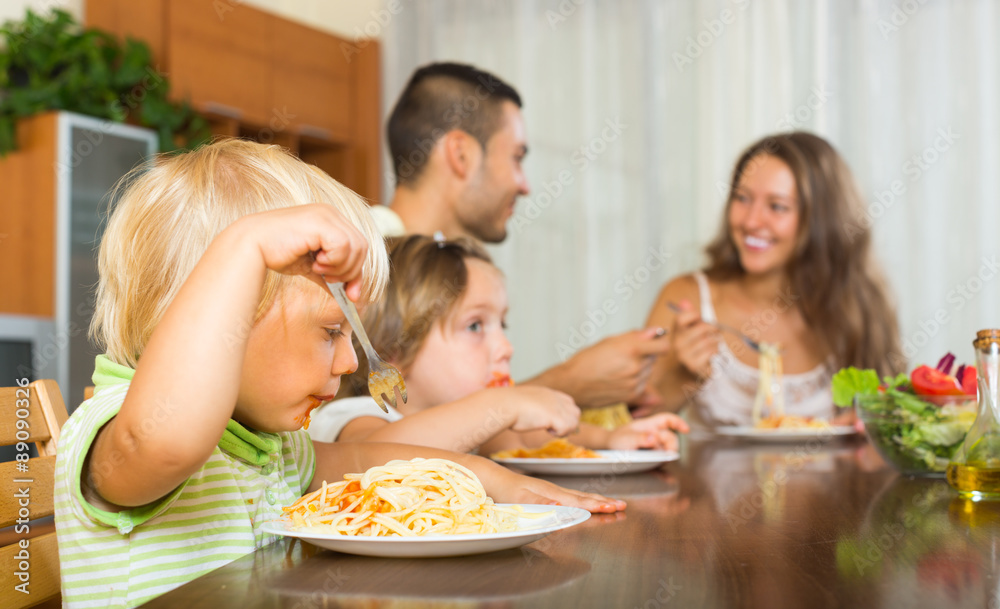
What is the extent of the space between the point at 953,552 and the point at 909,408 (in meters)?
0.57

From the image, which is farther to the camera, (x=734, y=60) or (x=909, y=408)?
(x=734, y=60)

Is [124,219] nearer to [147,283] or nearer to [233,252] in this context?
[147,283]

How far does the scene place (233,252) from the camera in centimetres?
65

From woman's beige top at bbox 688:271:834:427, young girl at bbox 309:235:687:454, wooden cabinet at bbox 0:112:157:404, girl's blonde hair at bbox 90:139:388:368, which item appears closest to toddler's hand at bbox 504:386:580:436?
young girl at bbox 309:235:687:454

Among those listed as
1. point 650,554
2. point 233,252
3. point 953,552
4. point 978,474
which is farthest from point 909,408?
point 233,252

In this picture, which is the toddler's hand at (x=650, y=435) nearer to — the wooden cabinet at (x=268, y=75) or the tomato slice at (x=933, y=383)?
the tomato slice at (x=933, y=383)

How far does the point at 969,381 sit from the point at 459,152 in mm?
1521

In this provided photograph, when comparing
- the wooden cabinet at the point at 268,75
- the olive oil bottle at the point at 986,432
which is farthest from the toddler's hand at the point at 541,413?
the wooden cabinet at the point at 268,75

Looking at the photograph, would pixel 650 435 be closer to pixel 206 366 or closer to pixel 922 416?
pixel 922 416

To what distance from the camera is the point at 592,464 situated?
4.03ft

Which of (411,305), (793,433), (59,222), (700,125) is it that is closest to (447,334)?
(411,305)

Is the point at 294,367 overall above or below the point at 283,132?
below

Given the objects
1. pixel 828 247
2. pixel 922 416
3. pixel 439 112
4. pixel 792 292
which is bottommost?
pixel 922 416

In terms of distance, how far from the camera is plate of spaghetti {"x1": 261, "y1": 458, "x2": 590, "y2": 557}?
0.63 metres
